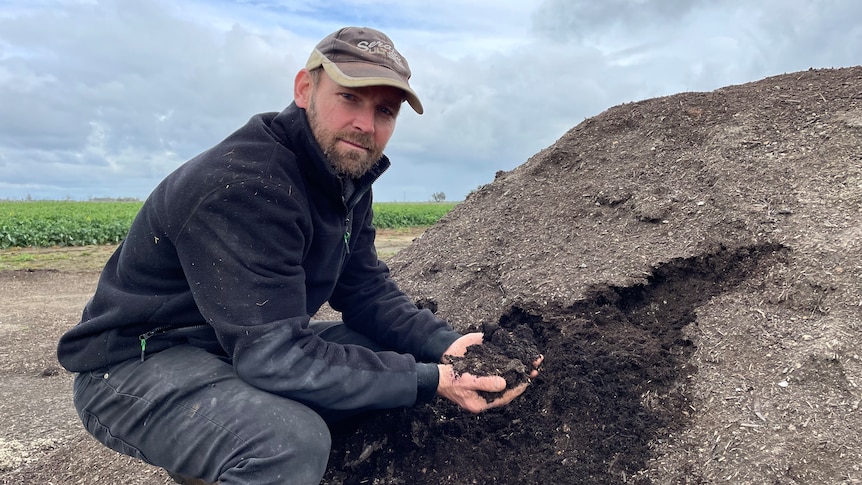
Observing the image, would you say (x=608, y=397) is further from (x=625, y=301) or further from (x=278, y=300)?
(x=278, y=300)

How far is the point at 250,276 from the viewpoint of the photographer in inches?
83.1

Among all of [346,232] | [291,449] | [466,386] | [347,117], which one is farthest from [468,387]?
[347,117]

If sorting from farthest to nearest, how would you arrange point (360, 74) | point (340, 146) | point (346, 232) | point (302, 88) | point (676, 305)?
1. point (676, 305)
2. point (346, 232)
3. point (302, 88)
4. point (340, 146)
5. point (360, 74)

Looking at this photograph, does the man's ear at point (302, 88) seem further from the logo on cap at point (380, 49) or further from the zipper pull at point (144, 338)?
the zipper pull at point (144, 338)

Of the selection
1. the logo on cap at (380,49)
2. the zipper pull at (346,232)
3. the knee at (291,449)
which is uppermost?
the logo on cap at (380,49)

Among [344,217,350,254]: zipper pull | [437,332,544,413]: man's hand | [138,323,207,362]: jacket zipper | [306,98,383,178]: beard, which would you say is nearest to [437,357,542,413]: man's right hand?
[437,332,544,413]: man's hand

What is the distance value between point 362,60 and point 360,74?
9 centimetres

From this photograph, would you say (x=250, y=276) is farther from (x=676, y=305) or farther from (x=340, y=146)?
(x=676, y=305)

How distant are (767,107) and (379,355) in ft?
10.8

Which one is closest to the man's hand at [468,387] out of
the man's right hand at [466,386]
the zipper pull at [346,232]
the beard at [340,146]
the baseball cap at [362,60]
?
the man's right hand at [466,386]

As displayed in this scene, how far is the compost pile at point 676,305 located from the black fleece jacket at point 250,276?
584 mm

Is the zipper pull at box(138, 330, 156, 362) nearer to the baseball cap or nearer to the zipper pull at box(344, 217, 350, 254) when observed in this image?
the zipper pull at box(344, 217, 350, 254)

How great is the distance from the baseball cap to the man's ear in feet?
0.13

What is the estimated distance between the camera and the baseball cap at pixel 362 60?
7.34ft
